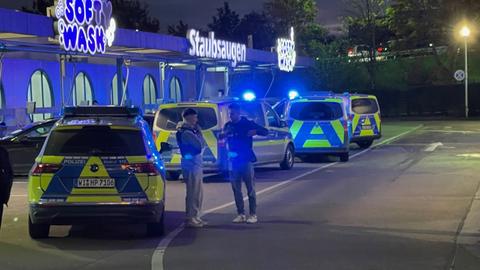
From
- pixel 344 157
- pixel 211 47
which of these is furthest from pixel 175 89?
pixel 344 157

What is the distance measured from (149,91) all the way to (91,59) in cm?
723

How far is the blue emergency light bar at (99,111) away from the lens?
961 centimetres

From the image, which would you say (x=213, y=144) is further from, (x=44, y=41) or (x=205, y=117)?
(x=44, y=41)

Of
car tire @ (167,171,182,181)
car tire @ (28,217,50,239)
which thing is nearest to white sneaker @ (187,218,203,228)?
car tire @ (28,217,50,239)

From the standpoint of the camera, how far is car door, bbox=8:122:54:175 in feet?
55.3

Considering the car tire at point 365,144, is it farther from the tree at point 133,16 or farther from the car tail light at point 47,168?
the tree at point 133,16

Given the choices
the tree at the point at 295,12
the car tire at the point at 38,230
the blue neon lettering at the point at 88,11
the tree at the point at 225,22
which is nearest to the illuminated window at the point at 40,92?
the blue neon lettering at the point at 88,11

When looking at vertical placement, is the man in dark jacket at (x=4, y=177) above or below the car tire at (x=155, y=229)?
above

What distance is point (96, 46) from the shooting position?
1930 centimetres

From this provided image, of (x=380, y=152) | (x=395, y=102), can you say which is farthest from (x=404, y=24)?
(x=380, y=152)

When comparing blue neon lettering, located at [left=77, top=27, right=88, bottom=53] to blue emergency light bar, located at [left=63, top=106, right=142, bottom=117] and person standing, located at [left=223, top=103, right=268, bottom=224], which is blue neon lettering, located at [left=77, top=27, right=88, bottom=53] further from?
person standing, located at [left=223, top=103, right=268, bottom=224]

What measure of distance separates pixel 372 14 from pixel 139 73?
113ft

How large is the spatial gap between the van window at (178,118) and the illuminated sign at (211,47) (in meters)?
10.2

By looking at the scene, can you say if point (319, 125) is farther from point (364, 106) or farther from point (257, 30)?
point (257, 30)
